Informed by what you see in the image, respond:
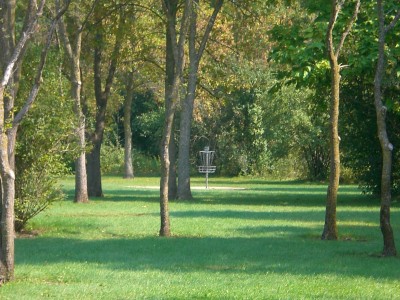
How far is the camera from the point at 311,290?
13.0m

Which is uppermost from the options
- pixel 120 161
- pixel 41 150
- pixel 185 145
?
pixel 185 145

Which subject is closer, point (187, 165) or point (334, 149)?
point (334, 149)

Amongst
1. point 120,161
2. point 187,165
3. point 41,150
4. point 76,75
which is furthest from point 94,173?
point 120,161

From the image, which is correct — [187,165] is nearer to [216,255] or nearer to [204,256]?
[216,255]

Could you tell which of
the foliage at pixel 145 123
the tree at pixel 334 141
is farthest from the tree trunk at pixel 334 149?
the foliage at pixel 145 123

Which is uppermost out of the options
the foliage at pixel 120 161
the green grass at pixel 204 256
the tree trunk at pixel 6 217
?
the foliage at pixel 120 161

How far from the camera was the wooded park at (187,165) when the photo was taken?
13.9m

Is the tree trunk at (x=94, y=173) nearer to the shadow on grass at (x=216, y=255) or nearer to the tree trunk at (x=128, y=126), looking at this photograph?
the tree trunk at (x=128, y=126)

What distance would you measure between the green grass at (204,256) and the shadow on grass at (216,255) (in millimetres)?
18

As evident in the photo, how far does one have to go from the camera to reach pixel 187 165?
118ft

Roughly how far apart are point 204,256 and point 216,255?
27 cm

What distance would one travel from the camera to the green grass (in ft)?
42.7

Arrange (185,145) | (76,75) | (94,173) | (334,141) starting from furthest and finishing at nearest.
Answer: (94,173)
(185,145)
(76,75)
(334,141)

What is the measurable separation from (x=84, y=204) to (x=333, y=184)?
14.5 metres
